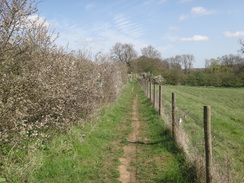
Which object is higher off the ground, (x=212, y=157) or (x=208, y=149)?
(x=208, y=149)

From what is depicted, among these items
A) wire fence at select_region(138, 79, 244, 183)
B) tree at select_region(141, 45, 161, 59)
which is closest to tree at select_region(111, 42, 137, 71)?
tree at select_region(141, 45, 161, 59)

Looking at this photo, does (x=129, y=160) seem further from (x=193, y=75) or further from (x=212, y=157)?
(x=193, y=75)

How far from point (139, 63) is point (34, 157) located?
5549 cm

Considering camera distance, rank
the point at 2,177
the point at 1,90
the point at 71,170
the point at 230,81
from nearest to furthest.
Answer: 1. the point at 1,90
2. the point at 2,177
3. the point at 71,170
4. the point at 230,81

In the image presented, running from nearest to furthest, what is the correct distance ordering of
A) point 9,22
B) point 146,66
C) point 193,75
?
point 9,22 < point 146,66 < point 193,75

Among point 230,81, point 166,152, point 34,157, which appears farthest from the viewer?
point 230,81

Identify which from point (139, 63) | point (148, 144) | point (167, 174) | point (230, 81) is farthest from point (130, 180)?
point (230, 81)

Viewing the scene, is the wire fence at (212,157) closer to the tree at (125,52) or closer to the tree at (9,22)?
the tree at (9,22)

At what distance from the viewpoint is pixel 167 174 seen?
5262 millimetres

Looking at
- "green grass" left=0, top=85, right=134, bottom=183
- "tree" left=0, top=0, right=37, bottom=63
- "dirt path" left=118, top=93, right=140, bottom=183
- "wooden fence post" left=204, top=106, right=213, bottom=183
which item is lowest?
"dirt path" left=118, top=93, right=140, bottom=183

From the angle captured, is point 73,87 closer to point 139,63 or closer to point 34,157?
point 34,157

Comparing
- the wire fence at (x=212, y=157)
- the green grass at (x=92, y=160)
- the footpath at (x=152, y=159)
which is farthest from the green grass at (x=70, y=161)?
the wire fence at (x=212, y=157)

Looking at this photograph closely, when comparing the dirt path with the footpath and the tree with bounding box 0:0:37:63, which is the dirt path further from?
the tree with bounding box 0:0:37:63

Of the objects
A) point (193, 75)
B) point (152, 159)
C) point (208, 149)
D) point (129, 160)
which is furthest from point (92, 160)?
point (193, 75)
